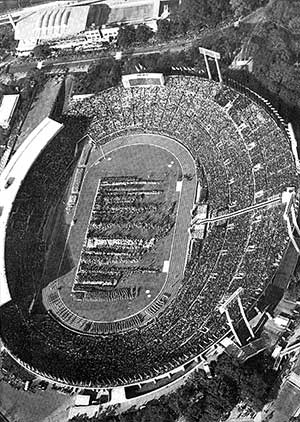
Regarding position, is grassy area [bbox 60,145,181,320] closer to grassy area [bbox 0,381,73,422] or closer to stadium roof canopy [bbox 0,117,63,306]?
stadium roof canopy [bbox 0,117,63,306]

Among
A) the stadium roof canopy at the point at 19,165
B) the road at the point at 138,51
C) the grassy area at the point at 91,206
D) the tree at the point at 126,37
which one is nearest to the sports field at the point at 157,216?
the grassy area at the point at 91,206

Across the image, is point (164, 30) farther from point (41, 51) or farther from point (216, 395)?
point (216, 395)

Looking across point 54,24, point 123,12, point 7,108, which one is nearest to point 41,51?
point 54,24

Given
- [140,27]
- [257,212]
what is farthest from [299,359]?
[140,27]

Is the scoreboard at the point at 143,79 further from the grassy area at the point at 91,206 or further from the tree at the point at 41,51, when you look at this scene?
the tree at the point at 41,51

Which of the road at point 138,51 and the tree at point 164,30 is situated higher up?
the tree at point 164,30

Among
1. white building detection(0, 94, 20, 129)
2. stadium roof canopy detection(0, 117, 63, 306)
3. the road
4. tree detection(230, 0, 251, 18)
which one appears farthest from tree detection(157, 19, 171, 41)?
white building detection(0, 94, 20, 129)
